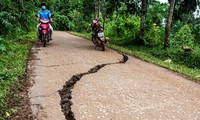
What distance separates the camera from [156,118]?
3799mm

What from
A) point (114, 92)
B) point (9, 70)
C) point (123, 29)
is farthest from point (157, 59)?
point (123, 29)

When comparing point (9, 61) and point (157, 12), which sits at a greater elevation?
point (157, 12)

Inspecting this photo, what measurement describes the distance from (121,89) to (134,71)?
5.51 feet

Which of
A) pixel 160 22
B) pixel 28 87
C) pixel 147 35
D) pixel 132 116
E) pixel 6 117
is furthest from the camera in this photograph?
pixel 160 22

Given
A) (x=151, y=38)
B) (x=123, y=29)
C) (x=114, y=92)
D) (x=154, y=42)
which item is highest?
(x=123, y=29)

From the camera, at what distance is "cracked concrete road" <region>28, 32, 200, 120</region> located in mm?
3845

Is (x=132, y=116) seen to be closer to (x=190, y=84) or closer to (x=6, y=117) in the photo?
(x=6, y=117)

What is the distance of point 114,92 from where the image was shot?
4.76 meters

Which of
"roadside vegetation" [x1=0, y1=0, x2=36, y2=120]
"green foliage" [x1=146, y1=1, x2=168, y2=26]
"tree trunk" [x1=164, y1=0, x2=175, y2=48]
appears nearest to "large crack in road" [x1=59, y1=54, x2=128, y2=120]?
"roadside vegetation" [x1=0, y1=0, x2=36, y2=120]

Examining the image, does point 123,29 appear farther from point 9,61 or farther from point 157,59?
point 9,61

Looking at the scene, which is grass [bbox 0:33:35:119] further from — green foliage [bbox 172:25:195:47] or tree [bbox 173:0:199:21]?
green foliage [bbox 172:25:195:47]

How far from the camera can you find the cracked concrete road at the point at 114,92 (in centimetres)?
385

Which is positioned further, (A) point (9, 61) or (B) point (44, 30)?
(B) point (44, 30)

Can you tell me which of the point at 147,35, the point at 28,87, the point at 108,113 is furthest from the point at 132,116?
the point at 147,35
